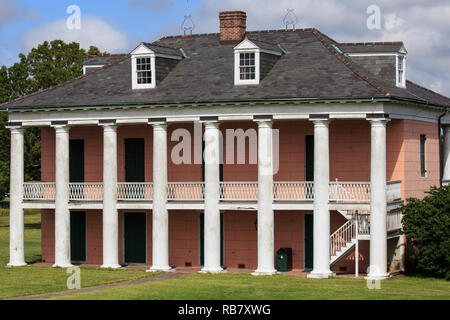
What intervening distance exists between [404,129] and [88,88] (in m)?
14.2

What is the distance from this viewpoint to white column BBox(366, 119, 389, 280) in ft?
138

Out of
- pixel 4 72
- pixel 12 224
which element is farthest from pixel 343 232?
A: pixel 4 72

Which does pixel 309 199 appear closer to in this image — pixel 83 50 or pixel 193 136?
pixel 193 136

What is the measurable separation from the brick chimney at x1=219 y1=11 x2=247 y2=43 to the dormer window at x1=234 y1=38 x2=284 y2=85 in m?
3.76

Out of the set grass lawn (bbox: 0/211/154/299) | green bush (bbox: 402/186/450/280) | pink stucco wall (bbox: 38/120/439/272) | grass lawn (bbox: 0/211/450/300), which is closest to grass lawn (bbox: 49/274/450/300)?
grass lawn (bbox: 0/211/450/300)

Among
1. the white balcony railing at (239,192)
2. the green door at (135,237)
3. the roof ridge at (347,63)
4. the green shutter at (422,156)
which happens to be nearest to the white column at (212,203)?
the white balcony railing at (239,192)

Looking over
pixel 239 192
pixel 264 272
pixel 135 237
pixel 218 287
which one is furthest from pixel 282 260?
pixel 135 237

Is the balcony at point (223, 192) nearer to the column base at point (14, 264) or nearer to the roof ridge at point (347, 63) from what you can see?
the column base at point (14, 264)

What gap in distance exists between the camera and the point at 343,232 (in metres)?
43.6

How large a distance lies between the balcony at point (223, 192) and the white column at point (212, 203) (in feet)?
2.13

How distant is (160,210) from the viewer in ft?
149

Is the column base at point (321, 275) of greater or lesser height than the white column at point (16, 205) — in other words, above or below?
below

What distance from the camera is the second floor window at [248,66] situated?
1781 inches

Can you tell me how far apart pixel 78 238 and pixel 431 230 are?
17108 mm
